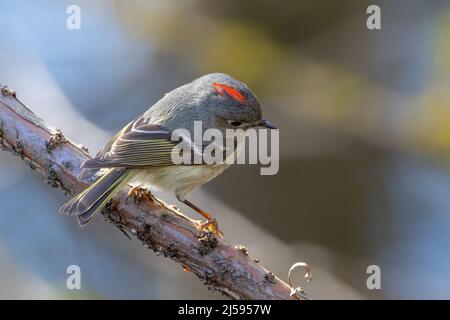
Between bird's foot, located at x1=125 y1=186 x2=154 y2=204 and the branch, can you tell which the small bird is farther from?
the branch

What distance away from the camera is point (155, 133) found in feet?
13.7

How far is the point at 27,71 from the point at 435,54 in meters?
3.42

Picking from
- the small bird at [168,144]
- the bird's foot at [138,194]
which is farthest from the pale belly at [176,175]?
the bird's foot at [138,194]

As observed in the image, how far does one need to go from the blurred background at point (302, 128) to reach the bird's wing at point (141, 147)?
3.13ft

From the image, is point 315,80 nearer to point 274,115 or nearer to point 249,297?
point 274,115

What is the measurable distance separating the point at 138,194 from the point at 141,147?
0.40 metres

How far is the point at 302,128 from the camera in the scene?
5.64 meters

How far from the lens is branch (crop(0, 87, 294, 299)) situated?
11.2 ft

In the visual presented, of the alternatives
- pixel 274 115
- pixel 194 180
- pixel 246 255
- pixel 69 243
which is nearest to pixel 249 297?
pixel 246 255

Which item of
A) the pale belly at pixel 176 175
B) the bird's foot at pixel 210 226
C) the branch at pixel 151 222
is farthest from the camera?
the pale belly at pixel 176 175

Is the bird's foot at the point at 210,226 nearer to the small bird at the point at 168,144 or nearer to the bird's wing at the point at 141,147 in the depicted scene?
the small bird at the point at 168,144

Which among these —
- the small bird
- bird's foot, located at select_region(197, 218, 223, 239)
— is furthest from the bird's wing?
bird's foot, located at select_region(197, 218, 223, 239)

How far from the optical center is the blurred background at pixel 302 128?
546 centimetres

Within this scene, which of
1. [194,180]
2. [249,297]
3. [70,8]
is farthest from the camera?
[70,8]
